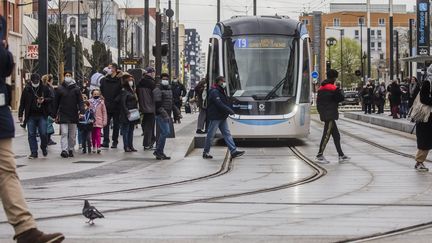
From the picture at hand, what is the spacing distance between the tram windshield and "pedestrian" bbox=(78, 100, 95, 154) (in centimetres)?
466

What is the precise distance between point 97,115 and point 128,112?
31.3 inches

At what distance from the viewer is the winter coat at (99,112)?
17.9m

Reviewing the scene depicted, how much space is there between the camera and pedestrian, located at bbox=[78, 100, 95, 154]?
57.9 feet

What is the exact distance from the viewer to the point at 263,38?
2158cm

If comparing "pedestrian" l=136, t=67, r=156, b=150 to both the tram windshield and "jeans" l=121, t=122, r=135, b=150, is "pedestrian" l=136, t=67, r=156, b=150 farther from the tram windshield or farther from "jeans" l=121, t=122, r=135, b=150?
the tram windshield

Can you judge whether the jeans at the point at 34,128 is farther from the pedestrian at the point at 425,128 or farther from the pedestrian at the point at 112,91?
the pedestrian at the point at 425,128

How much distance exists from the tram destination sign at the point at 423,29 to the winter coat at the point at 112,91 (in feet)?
64.0

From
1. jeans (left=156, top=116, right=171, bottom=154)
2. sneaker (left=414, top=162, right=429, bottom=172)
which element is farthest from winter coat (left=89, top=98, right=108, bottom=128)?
sneaker (left=414, top=162, right=429, bottom=172)

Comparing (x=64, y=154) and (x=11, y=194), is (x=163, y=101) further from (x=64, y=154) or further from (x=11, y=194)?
(x=11, y=194)

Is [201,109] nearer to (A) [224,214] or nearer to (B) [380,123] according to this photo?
(B) [380,123]

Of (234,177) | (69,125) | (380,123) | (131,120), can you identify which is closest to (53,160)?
(69,125)

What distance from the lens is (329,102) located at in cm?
1652

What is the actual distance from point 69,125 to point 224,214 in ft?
28.7

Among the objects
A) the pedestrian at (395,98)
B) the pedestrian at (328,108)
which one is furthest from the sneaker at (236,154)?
the pedestrian at (395,98)
